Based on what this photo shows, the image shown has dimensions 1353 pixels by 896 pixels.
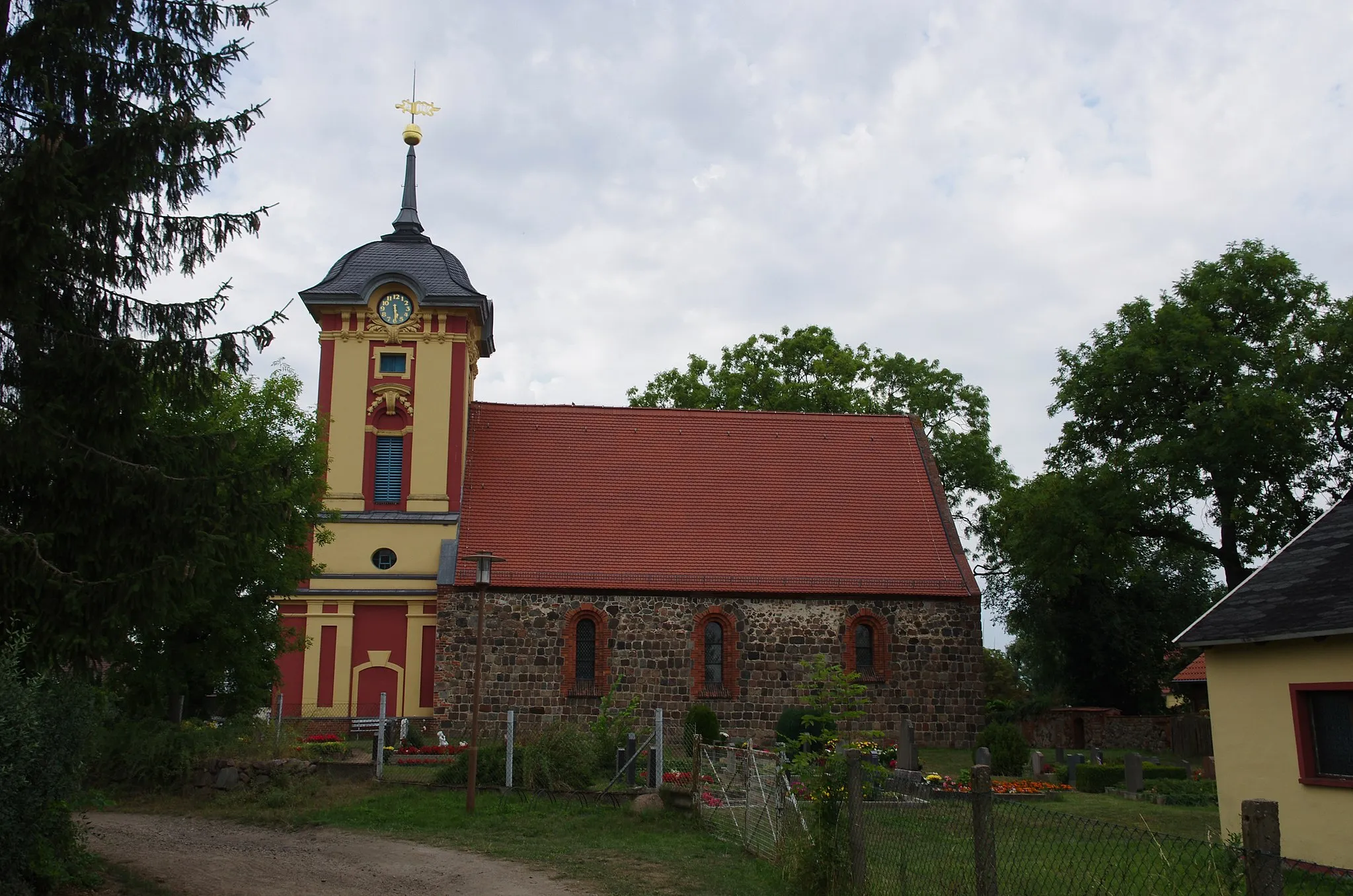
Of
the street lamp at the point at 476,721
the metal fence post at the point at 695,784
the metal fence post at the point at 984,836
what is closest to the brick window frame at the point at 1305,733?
the metal fence post at the point at 984,836

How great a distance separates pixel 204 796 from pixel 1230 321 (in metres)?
25.3

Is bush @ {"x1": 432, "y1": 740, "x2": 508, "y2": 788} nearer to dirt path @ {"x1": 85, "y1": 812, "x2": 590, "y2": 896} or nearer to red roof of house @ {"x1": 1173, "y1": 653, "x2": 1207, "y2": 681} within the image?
dirt path @ {"x1": 85, "y1": 812, "x2": 590, "y2": 896}

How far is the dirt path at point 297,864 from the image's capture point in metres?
10.6

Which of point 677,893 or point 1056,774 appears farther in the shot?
point 1056,774

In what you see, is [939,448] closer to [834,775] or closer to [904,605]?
[904,605]

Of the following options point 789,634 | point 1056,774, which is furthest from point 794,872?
point 789,634

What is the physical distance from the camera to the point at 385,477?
2680cm

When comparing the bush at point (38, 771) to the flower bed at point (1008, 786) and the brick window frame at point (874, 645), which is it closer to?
the flower bed at point (1008, 786)

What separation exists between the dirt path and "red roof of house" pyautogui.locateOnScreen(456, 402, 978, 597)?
11088mm

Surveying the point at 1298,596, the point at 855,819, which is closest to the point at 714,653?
the point at 1298,596

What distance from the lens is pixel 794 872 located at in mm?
9953

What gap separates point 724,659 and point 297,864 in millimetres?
13977

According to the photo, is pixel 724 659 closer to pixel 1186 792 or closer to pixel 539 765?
pixel 539 765

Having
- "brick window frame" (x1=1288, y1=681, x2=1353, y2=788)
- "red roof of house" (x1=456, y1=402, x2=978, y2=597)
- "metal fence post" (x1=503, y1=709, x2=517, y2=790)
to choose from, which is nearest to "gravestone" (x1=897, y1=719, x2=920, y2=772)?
"red roof of house" (x1=456, y1=402, x2=978, y2=597)
